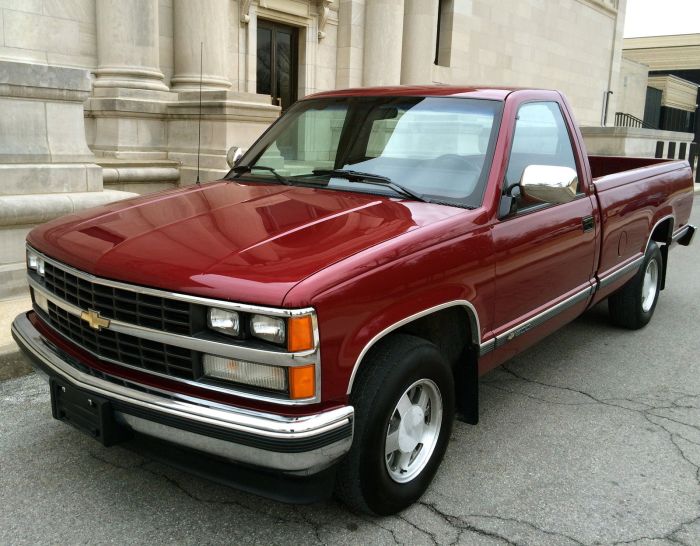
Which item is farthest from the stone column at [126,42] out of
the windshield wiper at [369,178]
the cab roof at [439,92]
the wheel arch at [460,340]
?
the wheel arch at [460,340]

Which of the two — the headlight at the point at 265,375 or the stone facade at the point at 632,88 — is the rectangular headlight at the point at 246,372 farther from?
the stone facade at the point at 632,88

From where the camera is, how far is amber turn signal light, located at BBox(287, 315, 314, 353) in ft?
8.03

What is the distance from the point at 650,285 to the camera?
6160 mm

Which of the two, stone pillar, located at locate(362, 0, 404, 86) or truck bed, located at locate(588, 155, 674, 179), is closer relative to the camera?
truck bed, located at locate(588, 155, 674, 179)

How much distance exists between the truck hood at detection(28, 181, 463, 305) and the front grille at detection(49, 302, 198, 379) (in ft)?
0.84

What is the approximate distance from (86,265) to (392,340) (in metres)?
1.32

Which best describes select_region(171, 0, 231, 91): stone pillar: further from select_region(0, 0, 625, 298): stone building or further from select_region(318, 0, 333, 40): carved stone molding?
select_region(318, 0, 333, 40): carved stone molding

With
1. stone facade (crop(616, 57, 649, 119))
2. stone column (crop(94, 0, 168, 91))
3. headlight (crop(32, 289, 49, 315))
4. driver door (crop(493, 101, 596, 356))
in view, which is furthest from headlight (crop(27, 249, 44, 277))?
stone facade (crop(616, 57, 649, 119))

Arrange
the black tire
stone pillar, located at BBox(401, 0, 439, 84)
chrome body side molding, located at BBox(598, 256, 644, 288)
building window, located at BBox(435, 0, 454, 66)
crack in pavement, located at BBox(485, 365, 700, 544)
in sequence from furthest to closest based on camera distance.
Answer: building window, located at BBox(435, 0, 454, 66) → stone pillar, located at BBox(401, 0, 439, 84) → the black tire → chrome body side molding, located at BBox(598, 256, 644, 288) → crack in pavement, located at BBox(485, 365, 700, 544)

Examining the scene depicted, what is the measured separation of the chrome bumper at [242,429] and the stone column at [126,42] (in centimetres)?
860

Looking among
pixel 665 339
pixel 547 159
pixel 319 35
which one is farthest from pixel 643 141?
pixel 547 159

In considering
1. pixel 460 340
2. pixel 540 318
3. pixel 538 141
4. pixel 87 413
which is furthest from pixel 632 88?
pixel 87 413

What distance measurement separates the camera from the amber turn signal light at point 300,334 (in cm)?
245

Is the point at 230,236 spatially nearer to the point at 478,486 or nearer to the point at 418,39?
the point at 478,486
